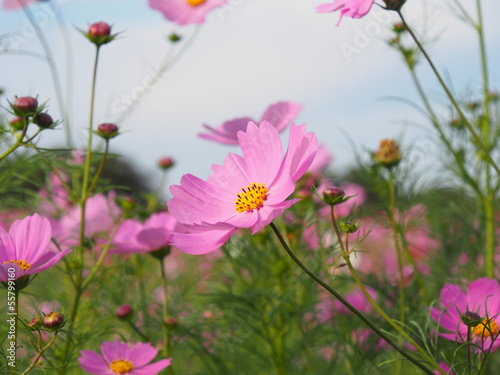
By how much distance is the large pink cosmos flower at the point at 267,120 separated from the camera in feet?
2.57

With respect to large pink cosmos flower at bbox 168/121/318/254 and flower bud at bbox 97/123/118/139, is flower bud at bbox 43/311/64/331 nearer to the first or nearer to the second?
large pink cosmos flower at bbox 168/121/318/254

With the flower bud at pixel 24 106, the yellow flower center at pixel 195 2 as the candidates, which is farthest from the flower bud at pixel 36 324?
the yellow flower center at pixel 195 2

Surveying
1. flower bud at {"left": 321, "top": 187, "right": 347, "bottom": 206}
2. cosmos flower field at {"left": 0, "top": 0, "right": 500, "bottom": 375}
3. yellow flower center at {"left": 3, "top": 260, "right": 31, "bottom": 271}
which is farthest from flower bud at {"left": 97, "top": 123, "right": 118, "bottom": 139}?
flower bud at {"left": 321, "top": 187, "right": 347, "bottom": 206}

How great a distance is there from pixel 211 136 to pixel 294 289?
42cm

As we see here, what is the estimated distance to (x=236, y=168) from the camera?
25.0 inches

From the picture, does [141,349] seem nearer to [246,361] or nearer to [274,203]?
[274,203]

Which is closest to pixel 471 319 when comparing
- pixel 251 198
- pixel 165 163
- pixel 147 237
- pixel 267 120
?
pixel 251 198

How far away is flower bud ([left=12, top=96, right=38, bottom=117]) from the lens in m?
0.65

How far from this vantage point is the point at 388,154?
0.96 meters

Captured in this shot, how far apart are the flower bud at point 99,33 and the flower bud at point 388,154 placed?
454 millimetres

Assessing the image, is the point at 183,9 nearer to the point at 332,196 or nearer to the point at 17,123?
the point at 17,123

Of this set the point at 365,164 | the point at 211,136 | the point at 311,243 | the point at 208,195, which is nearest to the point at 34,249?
the point at 208,195

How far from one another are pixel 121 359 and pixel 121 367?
0.02m

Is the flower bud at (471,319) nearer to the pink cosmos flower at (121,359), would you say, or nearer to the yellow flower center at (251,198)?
the yellow flower center at (251,198)
